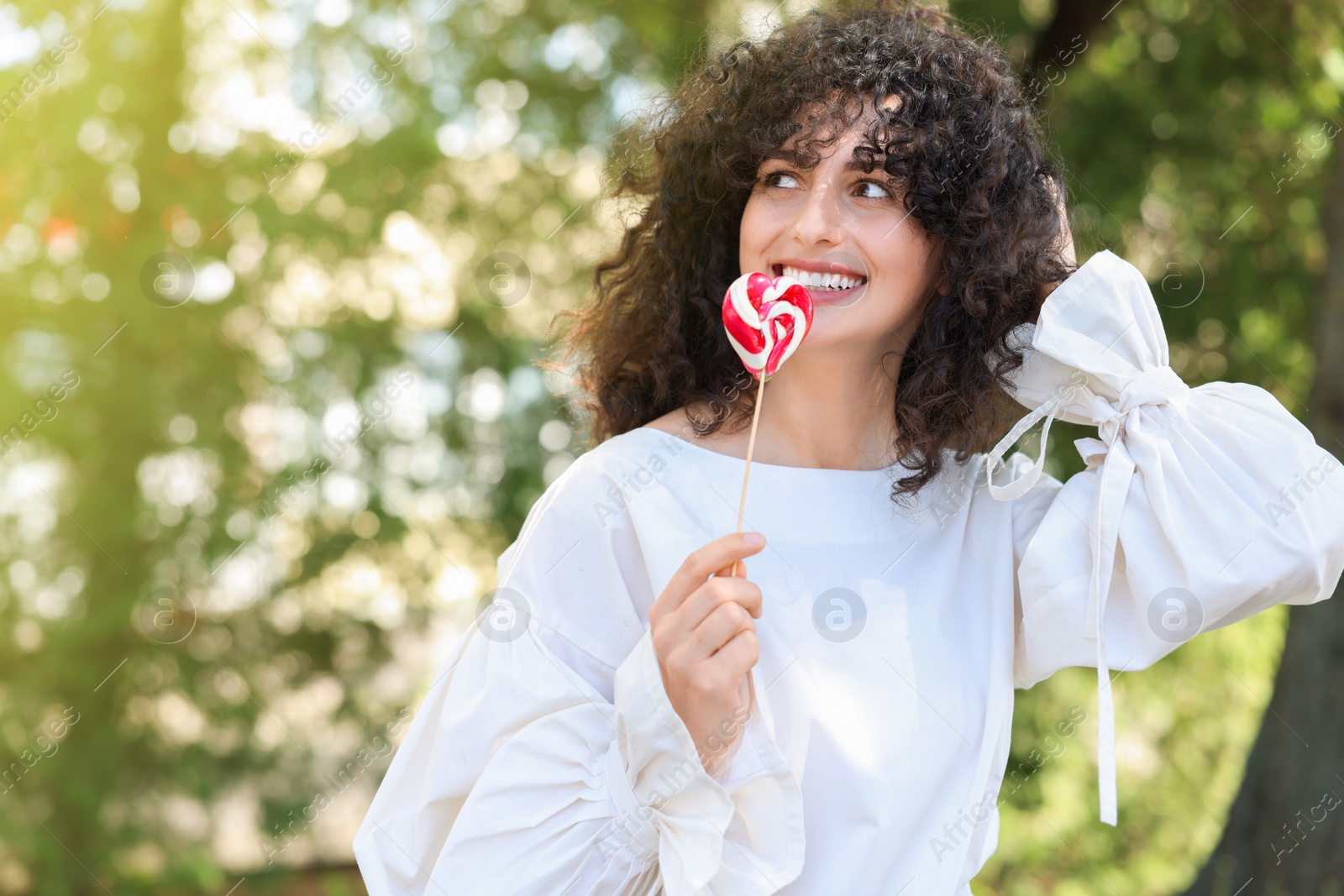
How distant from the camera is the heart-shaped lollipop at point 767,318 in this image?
5.81 ft

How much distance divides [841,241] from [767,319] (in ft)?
0.67

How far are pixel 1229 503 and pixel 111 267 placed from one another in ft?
14.4

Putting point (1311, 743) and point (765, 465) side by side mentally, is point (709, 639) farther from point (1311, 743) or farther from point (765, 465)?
point (1311, 743)

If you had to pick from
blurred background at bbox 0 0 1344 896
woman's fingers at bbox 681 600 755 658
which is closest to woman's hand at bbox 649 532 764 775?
woman's fingers at bbox 681 600 755 658

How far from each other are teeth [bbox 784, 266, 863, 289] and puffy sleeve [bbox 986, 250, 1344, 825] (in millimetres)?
318

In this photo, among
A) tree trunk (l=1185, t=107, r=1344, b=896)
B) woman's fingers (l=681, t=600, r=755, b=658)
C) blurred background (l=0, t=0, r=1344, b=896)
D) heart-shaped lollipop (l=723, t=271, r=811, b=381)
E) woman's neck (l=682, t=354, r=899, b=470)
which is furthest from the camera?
blurred background (l=0, t=0, r=1344, b=896)

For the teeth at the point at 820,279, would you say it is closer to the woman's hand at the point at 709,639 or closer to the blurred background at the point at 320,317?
the woman's hand at the point at 709,639

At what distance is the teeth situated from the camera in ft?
6.16

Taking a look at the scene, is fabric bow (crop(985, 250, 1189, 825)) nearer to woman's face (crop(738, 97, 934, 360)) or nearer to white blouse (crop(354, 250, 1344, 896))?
white blouse (crop(354, 250, 1344, 896))

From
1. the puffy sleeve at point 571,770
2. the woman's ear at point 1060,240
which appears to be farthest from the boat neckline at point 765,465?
the woman's ear at point 1060,240

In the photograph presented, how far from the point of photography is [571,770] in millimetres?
1686

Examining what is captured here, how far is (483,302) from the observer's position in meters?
5.08

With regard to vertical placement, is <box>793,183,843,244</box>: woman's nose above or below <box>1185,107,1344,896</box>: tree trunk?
above

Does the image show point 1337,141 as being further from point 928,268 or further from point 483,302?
point 483,302
